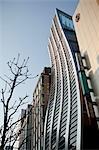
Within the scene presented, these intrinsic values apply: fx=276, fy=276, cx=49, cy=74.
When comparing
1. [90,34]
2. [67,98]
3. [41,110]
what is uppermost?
[41,110]

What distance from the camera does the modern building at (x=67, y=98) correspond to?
55.3m

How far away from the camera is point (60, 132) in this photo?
7194cm

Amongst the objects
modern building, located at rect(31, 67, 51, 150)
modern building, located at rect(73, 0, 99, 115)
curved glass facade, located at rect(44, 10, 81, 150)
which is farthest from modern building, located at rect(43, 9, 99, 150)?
modern building, located at rect(31, 67, 51, 150)

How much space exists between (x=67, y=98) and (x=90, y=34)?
36.4m

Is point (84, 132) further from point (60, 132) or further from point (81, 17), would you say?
point (81, 17)

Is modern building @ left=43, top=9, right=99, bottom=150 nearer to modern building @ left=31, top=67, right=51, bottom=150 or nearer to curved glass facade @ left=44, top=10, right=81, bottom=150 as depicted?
curved glass facade @ left=44, top=10, right=81, bottom=150

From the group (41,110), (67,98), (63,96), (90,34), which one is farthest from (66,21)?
(90,34)

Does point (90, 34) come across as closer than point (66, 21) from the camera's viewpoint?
Yes

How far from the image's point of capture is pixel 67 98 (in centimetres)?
7675

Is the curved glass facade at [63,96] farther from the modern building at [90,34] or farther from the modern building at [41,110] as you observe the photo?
the modern building at [90,34]

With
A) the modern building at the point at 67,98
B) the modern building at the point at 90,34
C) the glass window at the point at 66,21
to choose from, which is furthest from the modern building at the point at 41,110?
the modern building at the point at 90,34

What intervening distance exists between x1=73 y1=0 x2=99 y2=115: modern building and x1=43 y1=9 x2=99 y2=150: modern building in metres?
2.14

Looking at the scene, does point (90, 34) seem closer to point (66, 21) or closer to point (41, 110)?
point (41, 110)

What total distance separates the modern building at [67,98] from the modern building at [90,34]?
7.03 feet
